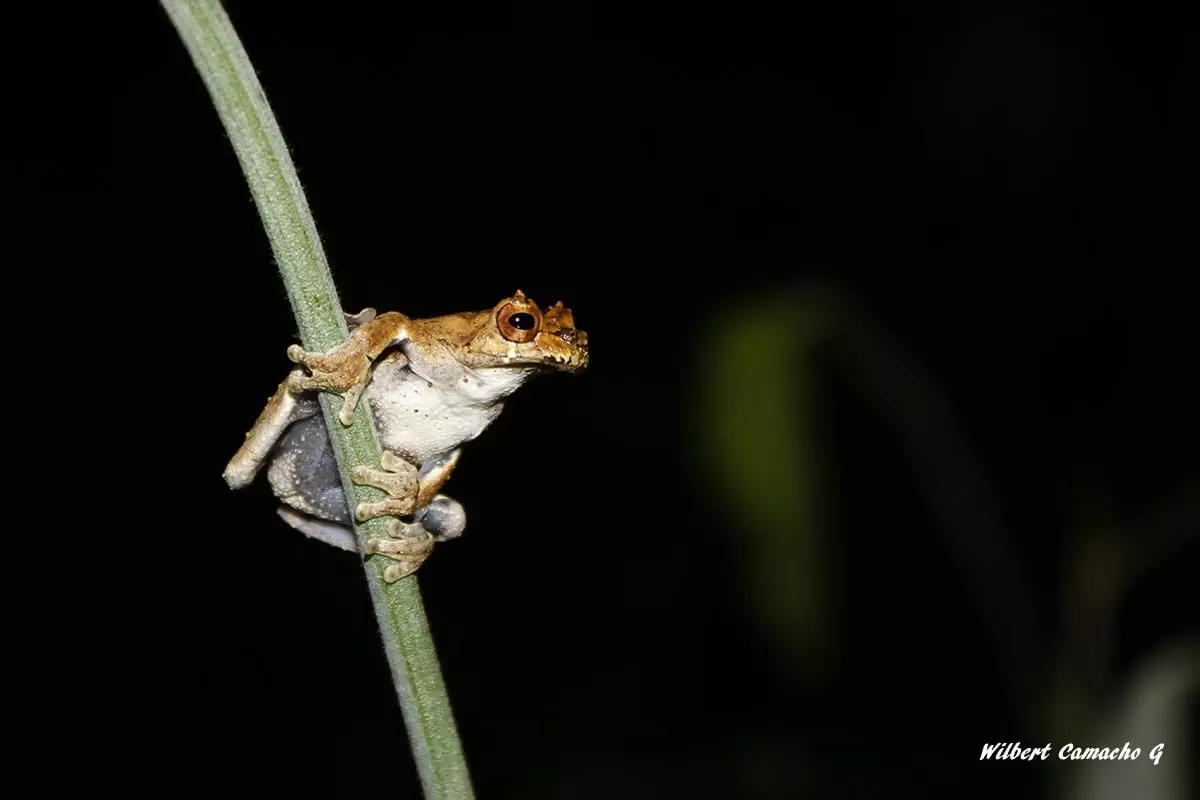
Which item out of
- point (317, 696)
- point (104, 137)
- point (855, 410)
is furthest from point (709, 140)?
point (317, 696)

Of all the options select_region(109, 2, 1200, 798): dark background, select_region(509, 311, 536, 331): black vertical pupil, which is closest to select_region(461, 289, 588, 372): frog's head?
select_region(509, 311, 536, 331): black vertical pupil

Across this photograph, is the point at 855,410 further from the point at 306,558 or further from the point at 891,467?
the point at 306,558

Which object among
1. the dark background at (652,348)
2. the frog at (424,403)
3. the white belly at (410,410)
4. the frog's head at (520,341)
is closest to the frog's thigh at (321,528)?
the frog at (424,403)

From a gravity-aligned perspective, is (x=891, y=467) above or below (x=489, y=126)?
below

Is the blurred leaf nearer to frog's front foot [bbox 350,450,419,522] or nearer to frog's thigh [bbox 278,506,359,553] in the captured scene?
frog's thigh [bbox 278,506,359,553]

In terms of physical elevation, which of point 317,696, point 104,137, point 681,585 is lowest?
point 317,696

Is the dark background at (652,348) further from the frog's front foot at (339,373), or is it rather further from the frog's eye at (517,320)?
the frog's front foot at (339,373)

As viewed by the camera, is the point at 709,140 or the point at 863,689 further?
the point at 709,140
